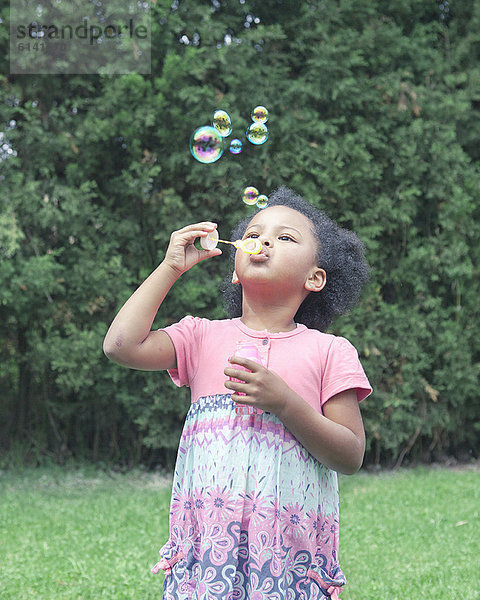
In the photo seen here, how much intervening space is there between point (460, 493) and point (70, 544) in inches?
118

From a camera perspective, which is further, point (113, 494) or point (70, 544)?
point (113, 494)

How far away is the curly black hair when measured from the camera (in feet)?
6.66

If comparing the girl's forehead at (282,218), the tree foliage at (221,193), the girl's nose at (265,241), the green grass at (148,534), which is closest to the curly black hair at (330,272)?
the girl's forehead at (282,218)

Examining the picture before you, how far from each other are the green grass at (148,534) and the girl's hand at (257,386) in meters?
2.12

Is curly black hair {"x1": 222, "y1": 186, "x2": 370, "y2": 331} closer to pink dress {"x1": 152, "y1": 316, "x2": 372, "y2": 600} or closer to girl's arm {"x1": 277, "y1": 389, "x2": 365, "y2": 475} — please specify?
pink dress {"x1": 152, "y1": 316, "x2": 372, "y2": 600}

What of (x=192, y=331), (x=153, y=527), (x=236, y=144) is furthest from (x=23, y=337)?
(x=192, y=331)

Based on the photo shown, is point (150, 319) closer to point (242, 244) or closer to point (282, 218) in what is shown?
point (242, 244)

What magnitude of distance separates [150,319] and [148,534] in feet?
9.61

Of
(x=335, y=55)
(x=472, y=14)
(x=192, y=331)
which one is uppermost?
(x=472, y=14)

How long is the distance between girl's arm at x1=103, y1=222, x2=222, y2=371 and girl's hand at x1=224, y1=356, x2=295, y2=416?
11.7 inches

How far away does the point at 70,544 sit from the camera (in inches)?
161

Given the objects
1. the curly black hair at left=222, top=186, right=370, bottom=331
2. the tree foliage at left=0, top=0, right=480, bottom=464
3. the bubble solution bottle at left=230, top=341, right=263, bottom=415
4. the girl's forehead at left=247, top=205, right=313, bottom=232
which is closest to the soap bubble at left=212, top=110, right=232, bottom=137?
the curly black hair at left=222, top=186, right=370, bottom=331

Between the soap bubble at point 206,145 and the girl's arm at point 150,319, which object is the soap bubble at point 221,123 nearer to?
the soap bubble at point 206,145

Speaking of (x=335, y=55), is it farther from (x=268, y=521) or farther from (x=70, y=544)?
(x=268, y=521)
